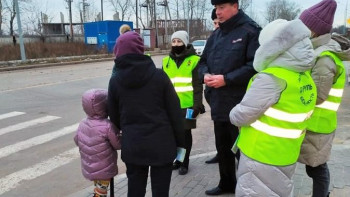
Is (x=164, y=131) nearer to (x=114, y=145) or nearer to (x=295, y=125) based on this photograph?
(x=114, y=145)

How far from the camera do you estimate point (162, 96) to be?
2.66 meters

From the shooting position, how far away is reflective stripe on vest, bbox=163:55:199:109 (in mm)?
4262

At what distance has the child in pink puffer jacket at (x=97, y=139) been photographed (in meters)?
3.04

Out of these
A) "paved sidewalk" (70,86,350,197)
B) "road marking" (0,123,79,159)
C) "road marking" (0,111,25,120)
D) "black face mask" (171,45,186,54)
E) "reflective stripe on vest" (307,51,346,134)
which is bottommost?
"road marking" (0,123,79,159)

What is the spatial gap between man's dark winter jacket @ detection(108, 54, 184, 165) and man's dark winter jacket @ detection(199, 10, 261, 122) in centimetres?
74

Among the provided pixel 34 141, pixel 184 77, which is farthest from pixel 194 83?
pixel 34 141

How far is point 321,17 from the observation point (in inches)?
110

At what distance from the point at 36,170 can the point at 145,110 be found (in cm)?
316

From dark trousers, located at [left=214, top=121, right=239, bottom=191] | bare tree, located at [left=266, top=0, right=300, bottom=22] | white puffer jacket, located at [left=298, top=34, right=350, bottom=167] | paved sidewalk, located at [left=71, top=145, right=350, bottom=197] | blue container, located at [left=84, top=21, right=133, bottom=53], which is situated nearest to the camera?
white puffer jacket, located at [left=298, top=34, right=350, bottom=167]

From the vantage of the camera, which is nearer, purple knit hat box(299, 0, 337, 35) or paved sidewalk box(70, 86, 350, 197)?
purple knit hat box(299, 0, 337, 35)

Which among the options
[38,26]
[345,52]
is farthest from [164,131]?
[38,26]

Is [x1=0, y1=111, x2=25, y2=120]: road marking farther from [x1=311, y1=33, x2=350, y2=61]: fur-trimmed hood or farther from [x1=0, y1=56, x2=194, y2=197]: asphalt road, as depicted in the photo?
[x1=311, y1=33, x2=350, y2=61]: fur-trimmed hood

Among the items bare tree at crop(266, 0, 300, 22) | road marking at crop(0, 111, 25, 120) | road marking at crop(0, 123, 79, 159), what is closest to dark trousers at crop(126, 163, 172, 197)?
road marking at crop(0, 123, 79, 159)

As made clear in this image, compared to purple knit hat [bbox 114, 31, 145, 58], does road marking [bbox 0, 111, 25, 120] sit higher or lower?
lower
